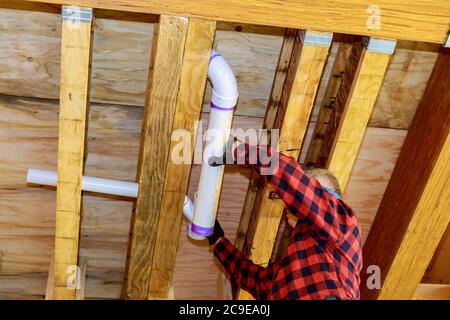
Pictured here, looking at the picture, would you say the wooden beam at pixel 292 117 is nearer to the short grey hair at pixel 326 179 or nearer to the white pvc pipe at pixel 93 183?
the short grey hair at pixel 326 179

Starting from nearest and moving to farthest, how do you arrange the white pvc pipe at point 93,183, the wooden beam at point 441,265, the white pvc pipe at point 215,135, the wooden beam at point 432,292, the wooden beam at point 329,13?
the wooden beam at point 329,13 → the white pvc pipe at point 215,135 → the white pvc pipe at point 93,183 → the wooden beam at point 432,292 → the wooden beam at point 441,265

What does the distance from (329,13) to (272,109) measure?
0.46m

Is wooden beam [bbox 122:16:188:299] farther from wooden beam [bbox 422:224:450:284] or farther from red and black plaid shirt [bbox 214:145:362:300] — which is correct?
wooden beam [bbox 422:224:450:284]

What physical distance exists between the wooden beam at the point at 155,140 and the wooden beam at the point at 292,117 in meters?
0.30

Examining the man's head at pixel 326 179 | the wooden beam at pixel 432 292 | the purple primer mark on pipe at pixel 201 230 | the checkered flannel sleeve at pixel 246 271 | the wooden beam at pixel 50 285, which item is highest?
the man's head at pixel 326 179

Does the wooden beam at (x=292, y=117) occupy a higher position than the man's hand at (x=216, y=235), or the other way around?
the wooden beam at (x=292, y=117)

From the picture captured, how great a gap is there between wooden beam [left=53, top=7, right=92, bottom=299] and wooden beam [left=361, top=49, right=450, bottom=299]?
0.97 metres

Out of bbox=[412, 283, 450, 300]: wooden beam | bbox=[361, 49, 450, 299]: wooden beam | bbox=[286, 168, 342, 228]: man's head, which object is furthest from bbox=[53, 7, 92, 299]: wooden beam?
bbox=[412, 283, 450, 300]: wooden beam

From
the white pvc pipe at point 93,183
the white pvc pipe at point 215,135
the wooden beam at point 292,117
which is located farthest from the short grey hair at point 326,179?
the white pvc pipe at point 93,183

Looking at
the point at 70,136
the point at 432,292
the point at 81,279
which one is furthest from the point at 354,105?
the point at 81,279

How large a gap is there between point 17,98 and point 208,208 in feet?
1.98

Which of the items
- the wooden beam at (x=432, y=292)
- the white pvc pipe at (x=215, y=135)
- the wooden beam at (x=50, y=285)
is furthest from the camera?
the wooden beam at (x=432, y=292)

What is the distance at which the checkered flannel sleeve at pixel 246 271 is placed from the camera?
71.5 inches

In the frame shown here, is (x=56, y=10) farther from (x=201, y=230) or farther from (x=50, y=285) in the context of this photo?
(x=50, y=285)
